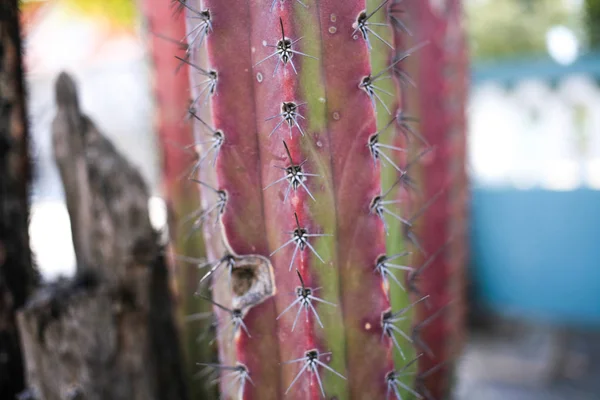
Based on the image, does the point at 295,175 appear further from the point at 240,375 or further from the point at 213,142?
the point at 240,375

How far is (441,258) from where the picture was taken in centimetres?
208

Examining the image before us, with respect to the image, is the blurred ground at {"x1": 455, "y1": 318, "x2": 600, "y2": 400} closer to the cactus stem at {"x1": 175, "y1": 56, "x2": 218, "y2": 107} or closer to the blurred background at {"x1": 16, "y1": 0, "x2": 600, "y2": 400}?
the blurred background at {"x1": 16, "y1": 0, "x2": 600, "y2": 400}

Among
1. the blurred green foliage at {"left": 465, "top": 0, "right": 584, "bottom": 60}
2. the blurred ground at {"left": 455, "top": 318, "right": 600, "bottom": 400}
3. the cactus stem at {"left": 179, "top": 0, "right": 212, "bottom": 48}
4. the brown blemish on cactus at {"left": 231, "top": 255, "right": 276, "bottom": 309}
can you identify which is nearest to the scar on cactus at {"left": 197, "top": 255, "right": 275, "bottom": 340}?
the brown blemish on cactus at {"left": 231, "top": 255, "right": 276, "bottom": 309}

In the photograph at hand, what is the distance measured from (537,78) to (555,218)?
0.97 metres

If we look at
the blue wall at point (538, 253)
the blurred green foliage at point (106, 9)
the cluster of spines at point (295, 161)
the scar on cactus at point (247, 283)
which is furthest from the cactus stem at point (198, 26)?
the blurred green foliage at point (106, 9)

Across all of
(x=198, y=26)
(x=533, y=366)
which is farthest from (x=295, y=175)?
(x=533, y=366)

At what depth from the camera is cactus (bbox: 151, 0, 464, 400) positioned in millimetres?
954

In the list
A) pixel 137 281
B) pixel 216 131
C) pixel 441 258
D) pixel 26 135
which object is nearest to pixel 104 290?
pixel 137 281

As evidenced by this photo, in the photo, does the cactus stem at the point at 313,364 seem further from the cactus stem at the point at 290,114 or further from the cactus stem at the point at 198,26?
the cactus stem at the point at 198,26

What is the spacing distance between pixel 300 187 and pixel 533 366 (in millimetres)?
3142

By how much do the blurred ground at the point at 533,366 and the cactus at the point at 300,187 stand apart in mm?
2448

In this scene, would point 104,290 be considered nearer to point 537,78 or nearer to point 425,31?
point 425,31

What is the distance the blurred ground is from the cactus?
2.45 metres

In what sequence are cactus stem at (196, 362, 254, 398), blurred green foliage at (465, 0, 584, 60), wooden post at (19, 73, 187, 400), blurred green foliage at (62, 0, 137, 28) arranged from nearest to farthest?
1. cactus stem at (196, 362, 254, 398)
2. wooden post at (19, 73, 187, 400)
3. blurred green foliage at (465, 0, 584, 60)
4. blurred green foliage at (62, 0, 137, 28)
